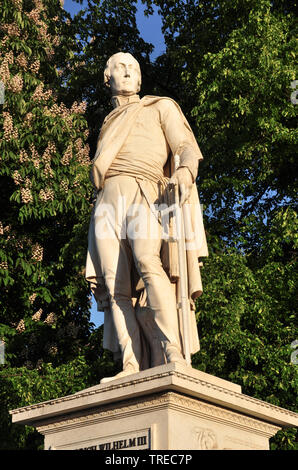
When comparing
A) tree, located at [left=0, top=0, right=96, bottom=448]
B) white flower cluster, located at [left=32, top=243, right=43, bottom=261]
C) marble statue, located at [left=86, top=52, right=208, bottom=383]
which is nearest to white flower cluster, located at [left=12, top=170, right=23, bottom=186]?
tree, located at [left=0, top=0, right=96, bottom=448]

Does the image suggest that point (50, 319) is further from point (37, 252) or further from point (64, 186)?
point (64, 186)

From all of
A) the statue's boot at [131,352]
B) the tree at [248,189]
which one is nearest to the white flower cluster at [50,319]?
the tree at [248,189]

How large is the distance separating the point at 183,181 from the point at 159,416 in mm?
2092

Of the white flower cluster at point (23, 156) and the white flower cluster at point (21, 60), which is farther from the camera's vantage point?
the white flower cluster at point (21, 60)

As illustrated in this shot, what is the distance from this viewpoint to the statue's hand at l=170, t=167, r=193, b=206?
6.55 meters

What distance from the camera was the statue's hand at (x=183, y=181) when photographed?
655 centimetres

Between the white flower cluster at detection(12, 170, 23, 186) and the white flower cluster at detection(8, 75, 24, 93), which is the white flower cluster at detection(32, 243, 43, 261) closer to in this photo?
the white flower cluster at detection(12, 170, 23, 186)

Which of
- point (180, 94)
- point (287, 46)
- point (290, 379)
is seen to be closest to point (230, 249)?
point (290, 379)

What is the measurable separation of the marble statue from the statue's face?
25cm

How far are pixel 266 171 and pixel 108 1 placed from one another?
727 cm

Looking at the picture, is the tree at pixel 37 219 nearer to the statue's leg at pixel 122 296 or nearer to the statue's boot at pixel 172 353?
the statue's leg at pixel 122 296

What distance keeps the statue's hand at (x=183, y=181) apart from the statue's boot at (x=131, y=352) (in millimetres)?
1211

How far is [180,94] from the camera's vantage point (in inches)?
718

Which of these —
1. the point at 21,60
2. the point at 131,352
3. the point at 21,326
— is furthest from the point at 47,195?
the point at 131,352
